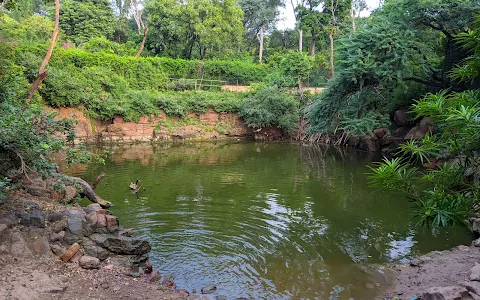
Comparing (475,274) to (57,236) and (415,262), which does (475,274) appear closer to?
(415,262)

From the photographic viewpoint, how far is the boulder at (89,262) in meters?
5.25

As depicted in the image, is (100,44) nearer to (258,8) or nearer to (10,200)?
(258,8)

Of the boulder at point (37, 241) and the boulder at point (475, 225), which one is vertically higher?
the boulder at point (37, 241)

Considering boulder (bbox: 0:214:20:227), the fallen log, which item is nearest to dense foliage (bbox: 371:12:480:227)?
boulder (bbox: 0:214:20:227)

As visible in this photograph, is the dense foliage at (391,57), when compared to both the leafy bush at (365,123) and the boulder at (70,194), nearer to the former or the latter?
the leafy bush at (365,123)

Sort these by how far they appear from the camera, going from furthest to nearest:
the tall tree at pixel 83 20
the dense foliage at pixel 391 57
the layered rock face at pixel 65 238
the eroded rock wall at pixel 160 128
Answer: the tall tree at pixel 83 20 < the eroded rock wall at pixel 160 128 < the dense foliage at pixel 391 57 < the layered rock face at pixel 65 238

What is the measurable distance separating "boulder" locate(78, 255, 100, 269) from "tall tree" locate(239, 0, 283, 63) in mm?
33973

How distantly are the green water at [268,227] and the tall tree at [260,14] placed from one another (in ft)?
86.5

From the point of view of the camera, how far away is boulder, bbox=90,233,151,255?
5941mm

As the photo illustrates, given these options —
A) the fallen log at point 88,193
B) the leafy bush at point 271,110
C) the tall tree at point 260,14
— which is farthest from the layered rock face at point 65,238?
the tall tree at point 260,14

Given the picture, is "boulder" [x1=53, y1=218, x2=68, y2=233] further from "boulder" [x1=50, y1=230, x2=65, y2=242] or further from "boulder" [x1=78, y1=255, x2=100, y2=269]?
"boulder" [x1=78, y1=255, x2=100, y2=269]

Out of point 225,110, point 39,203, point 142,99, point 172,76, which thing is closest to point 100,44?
point 172,76

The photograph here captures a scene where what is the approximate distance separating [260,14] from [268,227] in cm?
3421

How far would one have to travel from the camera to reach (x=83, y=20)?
32.6m
